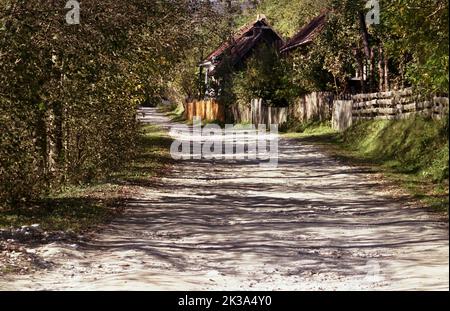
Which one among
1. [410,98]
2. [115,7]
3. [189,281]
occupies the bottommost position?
[189,281]

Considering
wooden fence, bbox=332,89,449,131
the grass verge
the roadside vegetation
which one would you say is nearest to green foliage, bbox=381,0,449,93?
the grass verge

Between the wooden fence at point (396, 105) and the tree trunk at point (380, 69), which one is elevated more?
the tree trunk at point (380, 69)

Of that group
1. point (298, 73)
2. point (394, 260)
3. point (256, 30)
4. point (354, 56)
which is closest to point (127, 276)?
point (394, 260)

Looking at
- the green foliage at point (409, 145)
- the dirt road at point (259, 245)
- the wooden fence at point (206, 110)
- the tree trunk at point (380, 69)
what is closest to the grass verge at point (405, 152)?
the green foliage at point (409, 145)

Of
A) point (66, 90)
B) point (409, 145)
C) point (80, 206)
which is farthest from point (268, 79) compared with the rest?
point (80, 206)

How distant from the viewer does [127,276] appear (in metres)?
9.04

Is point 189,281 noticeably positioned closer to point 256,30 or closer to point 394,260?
point 394,260

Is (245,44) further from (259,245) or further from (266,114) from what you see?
(259,245)

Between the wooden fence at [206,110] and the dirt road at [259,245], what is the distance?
137 ft

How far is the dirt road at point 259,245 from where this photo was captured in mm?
8852

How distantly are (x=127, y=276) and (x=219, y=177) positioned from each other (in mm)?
12043

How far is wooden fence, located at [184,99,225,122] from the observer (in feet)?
197

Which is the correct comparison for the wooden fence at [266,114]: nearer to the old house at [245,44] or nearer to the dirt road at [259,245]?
the old house at [245,44]

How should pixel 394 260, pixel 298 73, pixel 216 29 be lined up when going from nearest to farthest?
pixel 394 260, pixel 216 29, pixel 298 73
